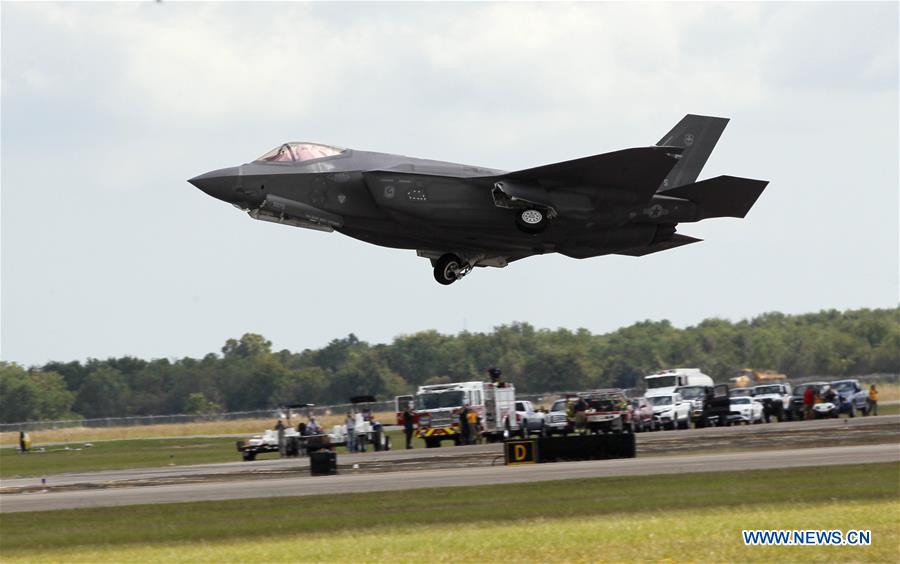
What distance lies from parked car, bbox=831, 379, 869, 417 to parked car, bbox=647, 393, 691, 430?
29.4ft

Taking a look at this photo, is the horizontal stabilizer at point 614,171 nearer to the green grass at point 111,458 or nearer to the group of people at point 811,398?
the green grass at point 111,458

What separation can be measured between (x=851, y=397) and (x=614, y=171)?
1743 inches

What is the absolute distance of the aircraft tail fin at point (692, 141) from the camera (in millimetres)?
30703

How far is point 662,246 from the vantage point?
27.2 meters

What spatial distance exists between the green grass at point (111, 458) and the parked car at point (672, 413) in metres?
11.6

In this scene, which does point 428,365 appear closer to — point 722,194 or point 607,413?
point 607,413

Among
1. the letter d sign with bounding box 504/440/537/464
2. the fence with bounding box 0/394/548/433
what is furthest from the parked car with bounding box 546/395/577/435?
the fence with bounding box 0/394/548/433

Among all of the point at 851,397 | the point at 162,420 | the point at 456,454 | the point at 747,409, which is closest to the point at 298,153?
the point at 456,454

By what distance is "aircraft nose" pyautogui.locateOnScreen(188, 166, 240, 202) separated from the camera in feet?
79.2

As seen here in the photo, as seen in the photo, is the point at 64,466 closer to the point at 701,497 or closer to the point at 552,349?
the point at 701,497

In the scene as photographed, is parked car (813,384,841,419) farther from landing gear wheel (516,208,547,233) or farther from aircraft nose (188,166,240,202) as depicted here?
aircraft nose (188,166,240,202)

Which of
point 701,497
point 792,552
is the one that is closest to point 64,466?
point 701,497

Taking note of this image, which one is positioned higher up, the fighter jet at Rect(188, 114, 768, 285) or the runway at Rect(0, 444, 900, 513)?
the fighter jet at Rect(188, 114, 768, 285)

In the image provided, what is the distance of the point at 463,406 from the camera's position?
178 ft
